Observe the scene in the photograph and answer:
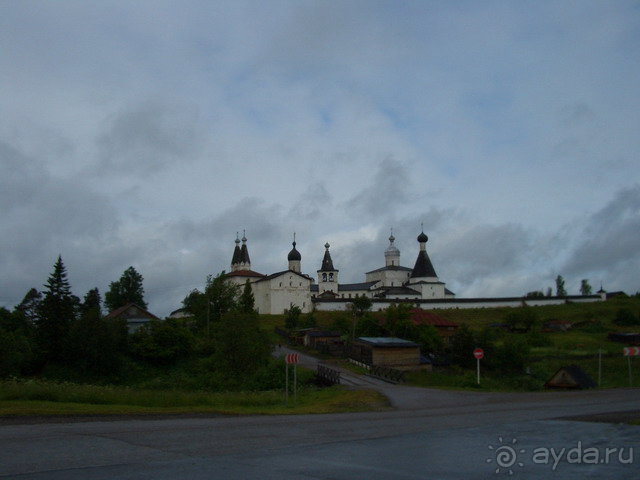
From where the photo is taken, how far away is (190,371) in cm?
4750

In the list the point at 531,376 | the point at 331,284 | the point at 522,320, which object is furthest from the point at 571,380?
the point at 331,284

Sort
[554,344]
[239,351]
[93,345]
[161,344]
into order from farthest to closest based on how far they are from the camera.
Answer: [554,344] < [161,344] < [93,345] < [239,351]

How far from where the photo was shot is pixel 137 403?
1873 cm

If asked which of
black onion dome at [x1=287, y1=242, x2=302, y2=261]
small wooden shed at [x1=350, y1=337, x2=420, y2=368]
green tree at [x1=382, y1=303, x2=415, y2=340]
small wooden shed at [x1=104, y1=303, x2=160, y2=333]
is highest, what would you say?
black onion dome at [x1=287, y1=242, x2=302, y2=261]

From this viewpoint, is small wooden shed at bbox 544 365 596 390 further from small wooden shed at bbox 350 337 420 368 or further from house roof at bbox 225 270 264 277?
house roof at bbox 225 270 264 277

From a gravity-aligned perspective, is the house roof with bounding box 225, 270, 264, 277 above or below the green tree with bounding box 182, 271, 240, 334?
above

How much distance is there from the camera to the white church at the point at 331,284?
9019cm

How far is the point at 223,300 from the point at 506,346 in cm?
3186

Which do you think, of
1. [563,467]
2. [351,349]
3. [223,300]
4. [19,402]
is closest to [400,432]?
[563,467]

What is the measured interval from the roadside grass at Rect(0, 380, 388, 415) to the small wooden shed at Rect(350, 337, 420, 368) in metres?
19.9

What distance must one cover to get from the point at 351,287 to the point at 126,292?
128 feet

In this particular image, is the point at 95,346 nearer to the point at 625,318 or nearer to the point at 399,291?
the point at 625,318

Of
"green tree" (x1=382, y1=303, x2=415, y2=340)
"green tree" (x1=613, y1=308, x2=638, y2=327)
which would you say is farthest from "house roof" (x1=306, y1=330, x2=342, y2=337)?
"green tree" (x1=613, y1=308, x2=638, y2=327)

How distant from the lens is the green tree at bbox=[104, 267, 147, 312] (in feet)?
292
